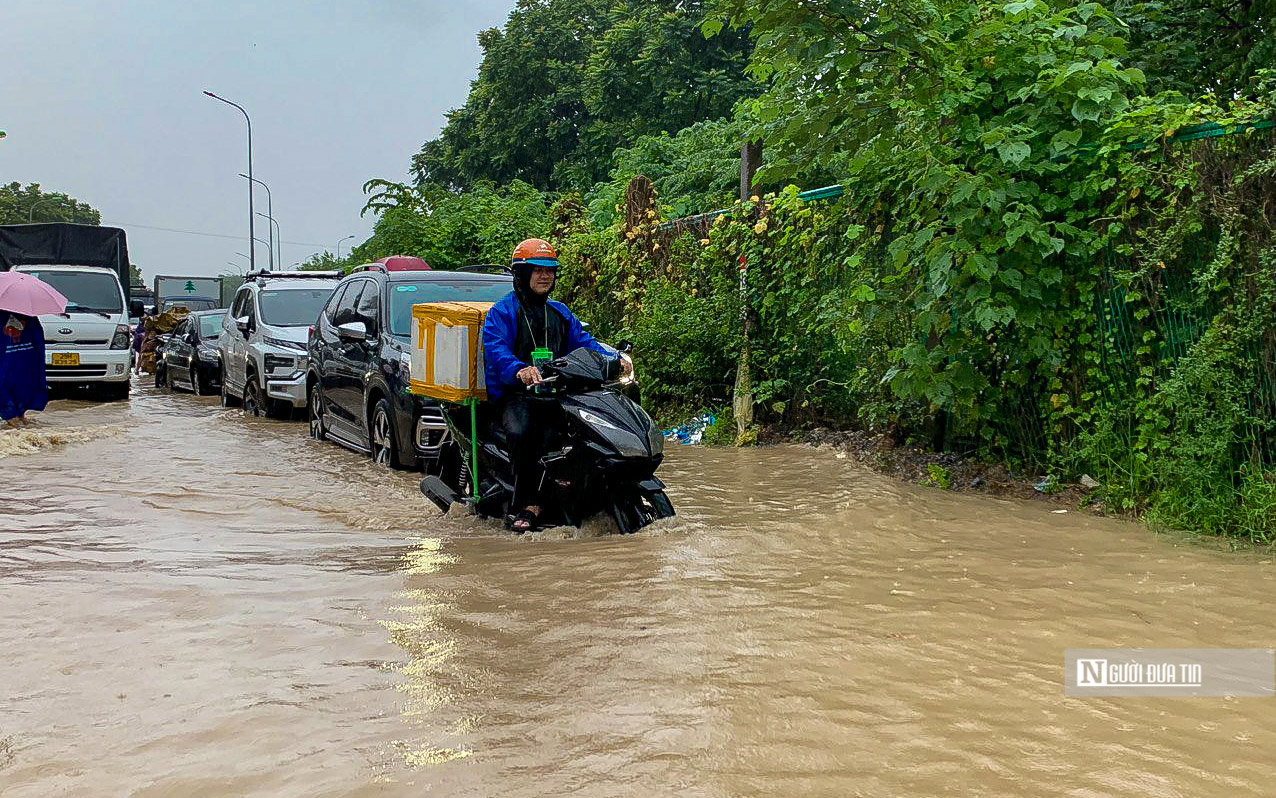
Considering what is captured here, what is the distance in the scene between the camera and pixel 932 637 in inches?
179

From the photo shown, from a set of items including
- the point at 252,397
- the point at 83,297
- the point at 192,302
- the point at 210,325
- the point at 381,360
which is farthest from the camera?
the point at 192,302

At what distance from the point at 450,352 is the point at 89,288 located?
552 inches

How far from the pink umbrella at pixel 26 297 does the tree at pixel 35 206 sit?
215ft

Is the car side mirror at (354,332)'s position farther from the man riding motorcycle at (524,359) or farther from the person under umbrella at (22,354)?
the person under umbrella at (22,354)

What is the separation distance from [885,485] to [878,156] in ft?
7.54

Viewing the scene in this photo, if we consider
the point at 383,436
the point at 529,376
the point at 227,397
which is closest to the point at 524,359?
the point at 529,376

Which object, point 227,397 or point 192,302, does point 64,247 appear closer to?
point 227,397

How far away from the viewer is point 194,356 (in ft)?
66.9

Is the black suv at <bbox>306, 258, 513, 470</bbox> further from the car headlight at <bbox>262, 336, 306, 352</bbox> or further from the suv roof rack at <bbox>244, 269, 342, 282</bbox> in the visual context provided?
the suv roof rack at <bbox>244, 269, 342, 282</bbox>

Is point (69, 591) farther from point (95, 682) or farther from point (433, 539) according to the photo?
point (433, 539)

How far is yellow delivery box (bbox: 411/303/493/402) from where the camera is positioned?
22.5 feet

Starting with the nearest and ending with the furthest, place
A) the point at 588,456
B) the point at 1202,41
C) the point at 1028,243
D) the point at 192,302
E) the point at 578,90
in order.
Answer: the point at 588,456 < the point at 1028,243 < the point at 1202,41 < the point at 578,90 < the point at 192,302

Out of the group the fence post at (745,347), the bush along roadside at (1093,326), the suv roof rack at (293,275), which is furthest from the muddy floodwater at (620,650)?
the suv roof rack at (293,275)

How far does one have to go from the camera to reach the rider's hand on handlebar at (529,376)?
6320 mm
